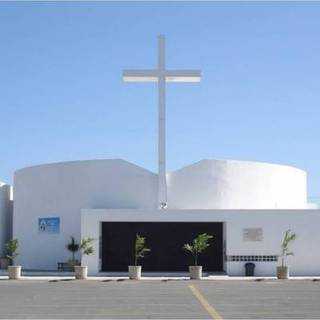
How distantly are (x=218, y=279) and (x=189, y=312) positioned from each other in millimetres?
15140

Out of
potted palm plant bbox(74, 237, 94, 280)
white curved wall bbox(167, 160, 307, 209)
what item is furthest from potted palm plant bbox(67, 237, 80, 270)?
white curved wall bbox(167, 160, 307, 209)

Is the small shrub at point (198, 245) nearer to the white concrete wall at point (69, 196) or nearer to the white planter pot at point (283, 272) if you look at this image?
the white planter pot at point (283, 272)

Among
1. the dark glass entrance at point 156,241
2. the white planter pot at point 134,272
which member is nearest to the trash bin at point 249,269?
the dark glass entrance at point 156,241

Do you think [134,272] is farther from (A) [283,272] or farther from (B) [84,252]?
(A) [283,272]

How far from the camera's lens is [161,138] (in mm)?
36875

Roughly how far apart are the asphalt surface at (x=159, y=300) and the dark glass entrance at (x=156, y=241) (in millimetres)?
6244

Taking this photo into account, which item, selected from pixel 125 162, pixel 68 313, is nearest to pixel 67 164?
pixel 125 162

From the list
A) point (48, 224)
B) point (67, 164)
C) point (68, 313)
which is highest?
point (67, 164)

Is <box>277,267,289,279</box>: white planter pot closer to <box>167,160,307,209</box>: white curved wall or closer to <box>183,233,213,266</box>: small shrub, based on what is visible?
<box>183,233,213,266</box>: small shrub

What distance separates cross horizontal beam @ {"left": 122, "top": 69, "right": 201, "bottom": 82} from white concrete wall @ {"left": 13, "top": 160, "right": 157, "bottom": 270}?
177 inches

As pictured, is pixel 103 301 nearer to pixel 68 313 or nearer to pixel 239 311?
pixel 68 313

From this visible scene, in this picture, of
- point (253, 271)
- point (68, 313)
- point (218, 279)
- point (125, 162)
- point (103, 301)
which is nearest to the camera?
point (68, 313)

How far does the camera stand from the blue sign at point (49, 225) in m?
38.5

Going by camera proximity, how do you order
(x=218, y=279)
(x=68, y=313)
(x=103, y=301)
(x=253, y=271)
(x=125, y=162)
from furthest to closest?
(x=125, y=162) → (x=253, y=271) → (x=218, y=279) → (x=103, y=301) → (x=68, y=313)
